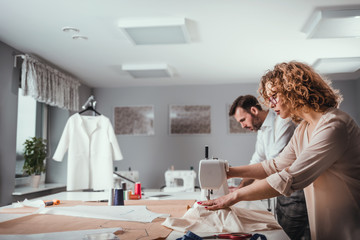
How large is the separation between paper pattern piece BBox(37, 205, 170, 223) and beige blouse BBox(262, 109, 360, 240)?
2.11ft

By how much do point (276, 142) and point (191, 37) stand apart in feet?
5.34

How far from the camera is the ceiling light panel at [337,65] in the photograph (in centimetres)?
426

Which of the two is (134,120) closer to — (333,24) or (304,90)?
(333,24)

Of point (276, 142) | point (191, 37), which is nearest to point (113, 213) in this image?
point (276, 142)

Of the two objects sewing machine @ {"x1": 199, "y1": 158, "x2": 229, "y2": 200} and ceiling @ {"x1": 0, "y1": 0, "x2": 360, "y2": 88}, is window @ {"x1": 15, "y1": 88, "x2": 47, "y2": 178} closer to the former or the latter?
ceiling @ {"x1": 0, "y1": 0, "x2": 360, "y2": 88}

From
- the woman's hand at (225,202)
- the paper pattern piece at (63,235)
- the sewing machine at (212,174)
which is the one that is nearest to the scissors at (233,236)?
the woman's hand at (225,202)

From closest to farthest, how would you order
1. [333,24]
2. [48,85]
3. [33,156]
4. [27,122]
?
[333,24] < [33,156] < [48,85] < [27,122]

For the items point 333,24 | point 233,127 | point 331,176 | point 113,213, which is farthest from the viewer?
point 233,127

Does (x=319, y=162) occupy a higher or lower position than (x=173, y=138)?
lower

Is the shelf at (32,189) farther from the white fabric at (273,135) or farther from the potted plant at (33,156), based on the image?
the white fabric at (273,135)

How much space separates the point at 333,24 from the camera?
3059 mm

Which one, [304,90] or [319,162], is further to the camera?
[304,90]

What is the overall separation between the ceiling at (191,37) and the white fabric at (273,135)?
39.0 inches

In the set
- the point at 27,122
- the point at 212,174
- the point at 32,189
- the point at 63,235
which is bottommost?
the point at 32,189
